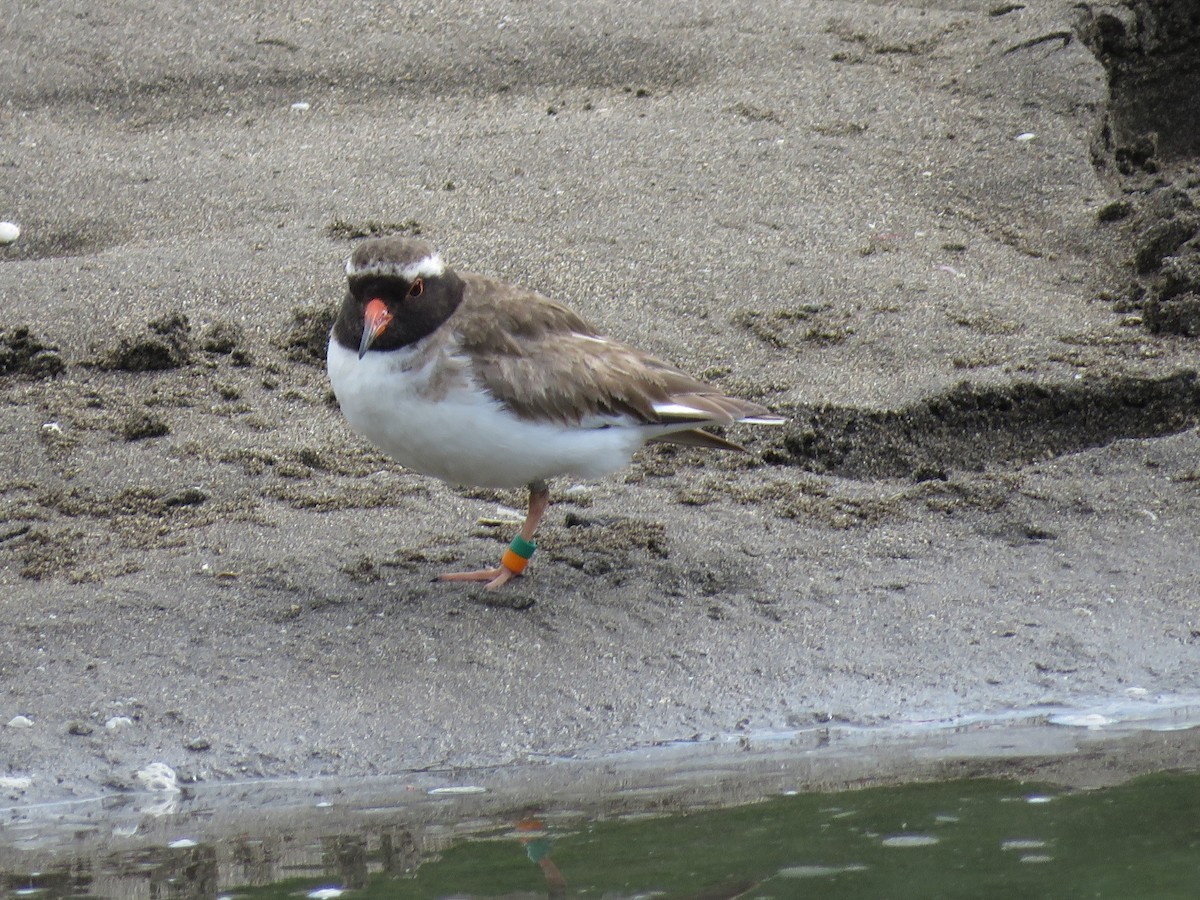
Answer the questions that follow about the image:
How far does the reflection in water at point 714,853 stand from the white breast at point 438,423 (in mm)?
1277

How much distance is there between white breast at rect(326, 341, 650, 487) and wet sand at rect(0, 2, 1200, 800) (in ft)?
1.50

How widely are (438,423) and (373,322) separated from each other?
386 mm

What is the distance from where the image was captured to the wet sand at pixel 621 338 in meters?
5.12

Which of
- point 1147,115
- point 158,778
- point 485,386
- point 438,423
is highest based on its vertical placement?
point 1147,115

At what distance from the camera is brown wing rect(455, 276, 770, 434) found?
541 centimetres

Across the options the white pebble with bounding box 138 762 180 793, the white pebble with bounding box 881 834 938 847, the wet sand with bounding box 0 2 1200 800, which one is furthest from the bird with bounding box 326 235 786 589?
the white pebble with bounding box 881 834 938 847

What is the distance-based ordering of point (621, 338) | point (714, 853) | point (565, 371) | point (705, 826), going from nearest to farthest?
point (714, 853)
point (705, 826)
point (565, 371)
point (621, 338)

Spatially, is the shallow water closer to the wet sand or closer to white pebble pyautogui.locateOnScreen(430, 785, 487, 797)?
white pebble pyautogui.locateOnScreen(430, 785, 487, 797)

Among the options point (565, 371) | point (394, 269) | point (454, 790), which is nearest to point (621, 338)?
point (565, 371)

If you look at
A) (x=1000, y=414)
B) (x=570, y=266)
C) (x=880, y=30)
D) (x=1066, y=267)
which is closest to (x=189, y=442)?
(x=570, y=266)

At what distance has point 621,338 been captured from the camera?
728 cm

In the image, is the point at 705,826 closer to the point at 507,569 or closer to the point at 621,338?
the point at 507,569

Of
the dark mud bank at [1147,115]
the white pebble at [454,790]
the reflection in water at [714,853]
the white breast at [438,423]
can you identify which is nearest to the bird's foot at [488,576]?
the white breast at [438,423]

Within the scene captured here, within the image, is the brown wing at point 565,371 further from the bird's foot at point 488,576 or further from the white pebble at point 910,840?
the white pebble at point 910,840
